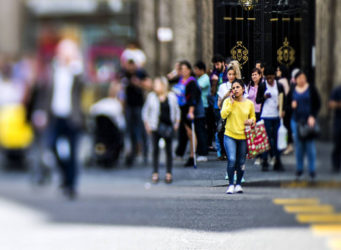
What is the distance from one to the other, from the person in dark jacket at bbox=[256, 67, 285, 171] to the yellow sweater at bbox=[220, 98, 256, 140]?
24 mm

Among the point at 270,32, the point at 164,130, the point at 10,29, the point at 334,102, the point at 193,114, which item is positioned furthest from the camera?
the point at 164,130

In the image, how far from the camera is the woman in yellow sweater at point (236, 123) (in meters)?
1.08

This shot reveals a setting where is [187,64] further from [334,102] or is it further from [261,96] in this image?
[334,102]

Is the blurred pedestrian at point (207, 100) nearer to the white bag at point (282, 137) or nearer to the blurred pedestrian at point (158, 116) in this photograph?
the white bag at point (282, 137)

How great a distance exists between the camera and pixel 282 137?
1104 mm

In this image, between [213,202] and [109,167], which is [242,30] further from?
[109,167]

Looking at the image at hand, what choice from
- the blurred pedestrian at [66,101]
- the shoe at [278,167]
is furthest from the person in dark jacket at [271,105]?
the blurred pedestrian at [66,101]

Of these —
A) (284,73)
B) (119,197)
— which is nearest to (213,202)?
(284,73)

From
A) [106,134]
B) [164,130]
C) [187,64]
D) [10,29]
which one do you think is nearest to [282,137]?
[187,64]

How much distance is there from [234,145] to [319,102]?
0.20 m

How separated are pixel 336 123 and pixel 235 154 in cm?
22

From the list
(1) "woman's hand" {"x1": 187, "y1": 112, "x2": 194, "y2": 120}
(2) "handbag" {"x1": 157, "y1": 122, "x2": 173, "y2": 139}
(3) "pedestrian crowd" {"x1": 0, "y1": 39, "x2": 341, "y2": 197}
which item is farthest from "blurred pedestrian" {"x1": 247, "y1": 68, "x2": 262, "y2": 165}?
(2) "handbag" {"x1": 157, "y1": 122, "x2": 173, "y2": 139}

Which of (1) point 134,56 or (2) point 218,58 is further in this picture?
(1) point 134,56

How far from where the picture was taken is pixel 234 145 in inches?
43.1
